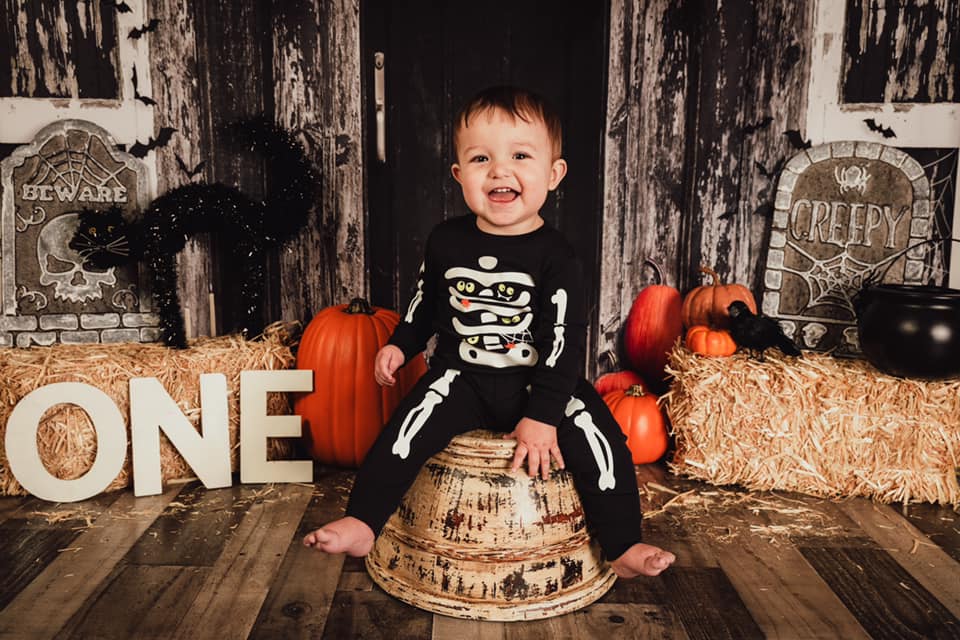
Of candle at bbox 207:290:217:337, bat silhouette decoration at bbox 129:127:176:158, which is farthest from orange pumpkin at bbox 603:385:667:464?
bat silhouette decoration at bbox 129:127:176:158

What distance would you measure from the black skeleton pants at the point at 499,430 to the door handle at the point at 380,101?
4.70 feet

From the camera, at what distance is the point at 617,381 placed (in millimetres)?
3031

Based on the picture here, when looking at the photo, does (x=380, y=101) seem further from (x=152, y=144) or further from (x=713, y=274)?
(x=713, y=274)

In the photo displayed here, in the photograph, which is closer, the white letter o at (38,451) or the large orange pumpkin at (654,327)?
the white letter o at (38,451)

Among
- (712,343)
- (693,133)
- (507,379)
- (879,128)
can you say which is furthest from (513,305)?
(879,128)

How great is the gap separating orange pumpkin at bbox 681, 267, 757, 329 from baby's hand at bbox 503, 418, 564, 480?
1374 mm

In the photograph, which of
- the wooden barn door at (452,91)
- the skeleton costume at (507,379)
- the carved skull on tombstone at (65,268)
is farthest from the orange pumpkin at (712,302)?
the carved skull on tombstone at (65,268)

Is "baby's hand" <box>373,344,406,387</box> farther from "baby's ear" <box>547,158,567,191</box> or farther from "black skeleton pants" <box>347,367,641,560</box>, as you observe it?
"baby's ear" <box>547,158,567,191</box>

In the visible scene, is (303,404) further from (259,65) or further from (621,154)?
(621,154)

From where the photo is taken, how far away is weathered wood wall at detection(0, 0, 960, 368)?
280cm

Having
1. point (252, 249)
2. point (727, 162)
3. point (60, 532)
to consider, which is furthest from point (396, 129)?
point (60, 532)

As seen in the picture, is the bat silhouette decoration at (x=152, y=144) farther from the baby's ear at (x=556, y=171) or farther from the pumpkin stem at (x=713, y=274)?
the pumpkin stem at (x=713, y=274)

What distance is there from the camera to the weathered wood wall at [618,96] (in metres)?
2.80

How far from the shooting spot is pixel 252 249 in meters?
2.70
